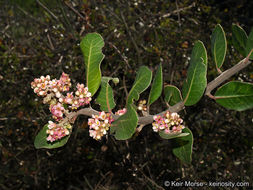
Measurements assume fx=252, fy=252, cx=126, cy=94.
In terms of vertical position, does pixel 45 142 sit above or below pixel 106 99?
below

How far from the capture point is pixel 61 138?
102 centimetres

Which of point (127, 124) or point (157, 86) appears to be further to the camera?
point (157, 86)

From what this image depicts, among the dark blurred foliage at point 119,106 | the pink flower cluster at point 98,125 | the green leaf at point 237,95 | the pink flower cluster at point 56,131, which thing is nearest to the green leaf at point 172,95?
the green leaf at point 237,95

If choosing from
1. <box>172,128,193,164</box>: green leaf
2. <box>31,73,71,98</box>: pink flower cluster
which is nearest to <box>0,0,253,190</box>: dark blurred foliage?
<box>172,128,193,164</box>: green leaf

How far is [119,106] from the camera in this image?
197cm

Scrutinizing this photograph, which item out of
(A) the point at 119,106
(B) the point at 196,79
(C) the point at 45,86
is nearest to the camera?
(B) the point at 196,79

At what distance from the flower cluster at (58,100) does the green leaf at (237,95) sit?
1.71 feet

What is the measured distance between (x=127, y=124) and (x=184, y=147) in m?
0.30

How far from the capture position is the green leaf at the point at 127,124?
855 mm

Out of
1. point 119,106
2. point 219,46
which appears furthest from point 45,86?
point 119,106

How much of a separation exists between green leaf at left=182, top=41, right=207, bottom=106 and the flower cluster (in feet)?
1.25

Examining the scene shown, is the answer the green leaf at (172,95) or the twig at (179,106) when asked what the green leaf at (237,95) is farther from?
the green leaf at (172,95)

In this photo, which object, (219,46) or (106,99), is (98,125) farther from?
(219,46)

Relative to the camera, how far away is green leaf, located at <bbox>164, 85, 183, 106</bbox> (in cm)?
105
